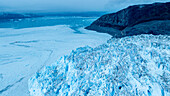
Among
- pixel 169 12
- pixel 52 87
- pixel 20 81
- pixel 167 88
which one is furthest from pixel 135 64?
pixel 169 12

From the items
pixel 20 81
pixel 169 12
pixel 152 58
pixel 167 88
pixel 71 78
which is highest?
pixel 169 12

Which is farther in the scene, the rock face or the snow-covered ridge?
the rock face

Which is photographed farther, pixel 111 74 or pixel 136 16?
pixel 136 16

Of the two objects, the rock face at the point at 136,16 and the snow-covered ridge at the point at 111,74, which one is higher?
the rock face at the point at 136,16

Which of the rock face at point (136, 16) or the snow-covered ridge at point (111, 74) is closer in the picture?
the snow-covered ridge at point (111, 74)

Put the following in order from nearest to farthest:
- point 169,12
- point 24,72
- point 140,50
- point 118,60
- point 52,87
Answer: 1. point 52,87
2. point 118,60
3. point 140,50
4. point 24,72
5. point 169,12

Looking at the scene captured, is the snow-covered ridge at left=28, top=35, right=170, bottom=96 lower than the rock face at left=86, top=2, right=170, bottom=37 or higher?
lower

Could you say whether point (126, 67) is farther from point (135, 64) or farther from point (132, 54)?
point (132, 54)

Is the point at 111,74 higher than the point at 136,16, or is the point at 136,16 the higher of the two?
the point at 136,16
